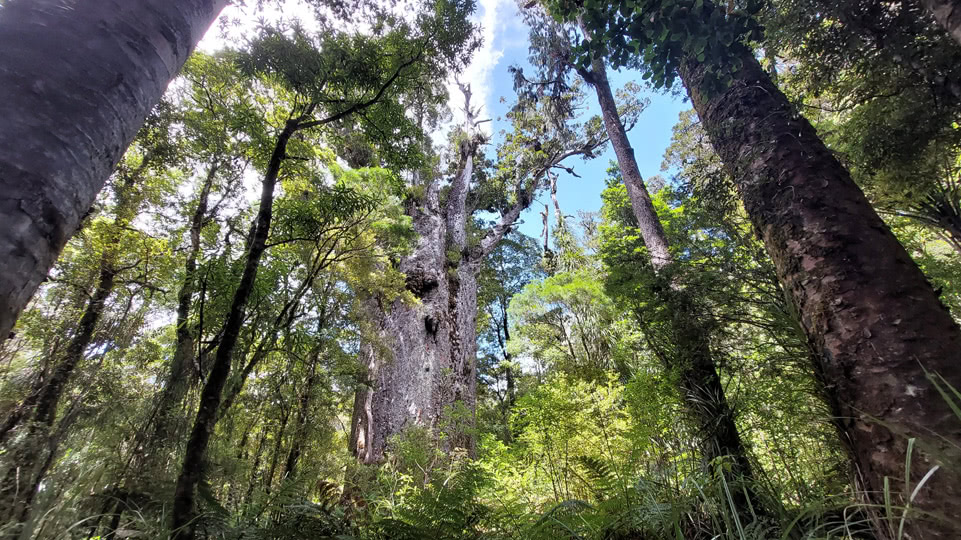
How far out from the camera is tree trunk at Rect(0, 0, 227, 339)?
74cm

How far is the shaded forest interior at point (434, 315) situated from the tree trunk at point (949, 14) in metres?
0.03

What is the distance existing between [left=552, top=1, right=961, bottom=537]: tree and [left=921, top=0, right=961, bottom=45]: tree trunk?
0.54m

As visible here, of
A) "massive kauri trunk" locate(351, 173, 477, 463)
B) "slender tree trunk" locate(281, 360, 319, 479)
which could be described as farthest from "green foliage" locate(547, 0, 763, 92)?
"slender tree trunk" locate(281, 360, 319, 479)

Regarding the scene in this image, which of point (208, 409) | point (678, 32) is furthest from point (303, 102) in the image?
point (678, 32)

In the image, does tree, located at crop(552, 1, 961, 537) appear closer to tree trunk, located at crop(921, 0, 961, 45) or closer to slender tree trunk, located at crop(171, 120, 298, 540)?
tree trunk, located at crop(921, 0, 961, 45)

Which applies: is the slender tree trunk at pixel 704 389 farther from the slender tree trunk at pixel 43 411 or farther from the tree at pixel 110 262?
the tree at pixel 110 262

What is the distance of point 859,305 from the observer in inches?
55.2

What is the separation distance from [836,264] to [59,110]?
8.58ft

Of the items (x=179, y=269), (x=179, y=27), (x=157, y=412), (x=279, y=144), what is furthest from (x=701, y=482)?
(x=179, y=269)

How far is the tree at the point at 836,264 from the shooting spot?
46.6 inches

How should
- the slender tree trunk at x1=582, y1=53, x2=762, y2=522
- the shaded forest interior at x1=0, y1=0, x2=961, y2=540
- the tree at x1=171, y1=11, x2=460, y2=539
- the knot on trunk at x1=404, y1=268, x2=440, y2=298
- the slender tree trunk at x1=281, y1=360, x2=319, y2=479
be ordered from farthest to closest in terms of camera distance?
the knot on trunk at x1=404, y1=268, x2=440, y2=298 → the slender tree trunk at x1=281, y1=360, x2=319, y2=479 → the slender tree trunk at x1=582, y1=53, x2=762, y2=522 → the tree at x1=171, y1=11, x2=460, y2=539 → the shaded forest interior at x1=0, y1=0, x2=961, y2=540

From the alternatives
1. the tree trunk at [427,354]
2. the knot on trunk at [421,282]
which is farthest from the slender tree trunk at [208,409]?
the knot on trunk at [421,282]

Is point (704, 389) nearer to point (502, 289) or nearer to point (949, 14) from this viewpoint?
point (949, 14)

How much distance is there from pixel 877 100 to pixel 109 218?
973cm
